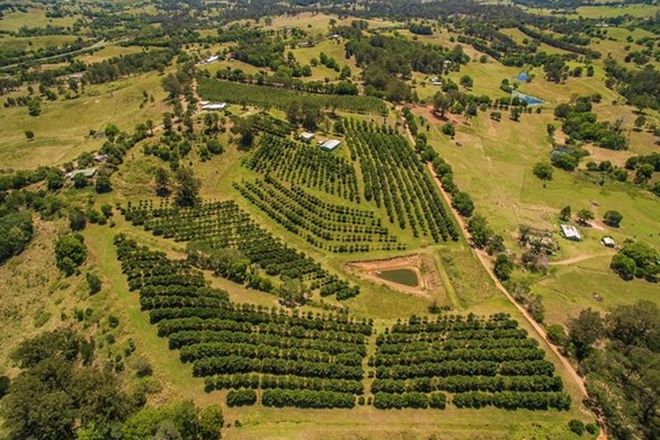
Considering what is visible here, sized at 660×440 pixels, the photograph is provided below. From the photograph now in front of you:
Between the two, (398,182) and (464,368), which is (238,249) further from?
(398,182)

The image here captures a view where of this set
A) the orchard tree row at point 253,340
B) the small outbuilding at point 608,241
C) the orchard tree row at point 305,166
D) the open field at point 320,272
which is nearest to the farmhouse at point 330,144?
the open field at point 320,272

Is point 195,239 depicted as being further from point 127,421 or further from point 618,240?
point 618,240

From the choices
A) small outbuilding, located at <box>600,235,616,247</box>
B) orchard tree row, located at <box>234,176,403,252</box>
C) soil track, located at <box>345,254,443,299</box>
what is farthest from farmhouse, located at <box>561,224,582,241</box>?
orchard tree row, located at <box>234,176,403,252</box>

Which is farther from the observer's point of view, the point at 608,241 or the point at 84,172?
the point at 84,172

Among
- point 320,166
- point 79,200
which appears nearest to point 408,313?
point 320,166

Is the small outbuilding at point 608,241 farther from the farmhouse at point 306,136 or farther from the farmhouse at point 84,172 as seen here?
the farmhouse at point 84,172

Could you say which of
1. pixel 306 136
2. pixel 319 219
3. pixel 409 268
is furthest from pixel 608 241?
pixel 306 136

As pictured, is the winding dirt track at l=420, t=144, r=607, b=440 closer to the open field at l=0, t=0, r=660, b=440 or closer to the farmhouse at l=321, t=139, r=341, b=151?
the open field at l=0, t=0, r=660, b=440

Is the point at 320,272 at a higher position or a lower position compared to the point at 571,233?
higher
